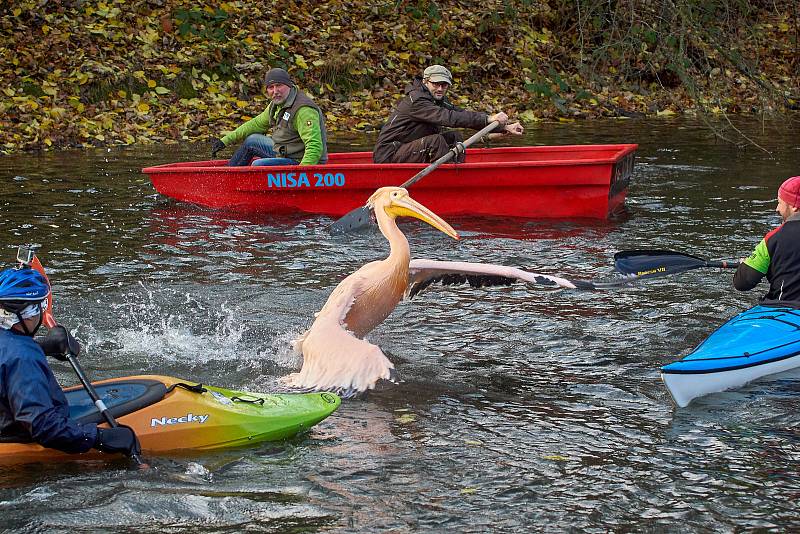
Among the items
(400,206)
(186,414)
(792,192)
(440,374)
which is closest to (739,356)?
(792,192)

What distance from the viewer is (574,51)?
22906 mm

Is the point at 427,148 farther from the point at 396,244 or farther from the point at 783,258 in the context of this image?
the point at 783,258

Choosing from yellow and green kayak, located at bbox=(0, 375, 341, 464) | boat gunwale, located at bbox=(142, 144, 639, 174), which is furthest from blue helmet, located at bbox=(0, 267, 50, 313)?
boat gunwale, located at bbox=(142, 144, 639, 174)

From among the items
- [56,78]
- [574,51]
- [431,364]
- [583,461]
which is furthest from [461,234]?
[574,51]

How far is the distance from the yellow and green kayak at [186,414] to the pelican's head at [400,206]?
1.91 m

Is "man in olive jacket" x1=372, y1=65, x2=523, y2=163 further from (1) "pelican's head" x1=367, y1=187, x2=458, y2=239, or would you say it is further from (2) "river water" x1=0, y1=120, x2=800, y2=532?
(1) "pelican's head" x1=367, y1=187, x2=458, y2=239

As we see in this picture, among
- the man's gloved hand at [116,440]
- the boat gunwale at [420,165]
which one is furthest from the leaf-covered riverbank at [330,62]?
the man's gloved hand at [116,440]

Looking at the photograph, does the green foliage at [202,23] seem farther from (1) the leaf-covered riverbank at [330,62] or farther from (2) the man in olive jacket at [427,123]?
(2) the man in olive jacket at [427,123]

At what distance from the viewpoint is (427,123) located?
12359 millimetres

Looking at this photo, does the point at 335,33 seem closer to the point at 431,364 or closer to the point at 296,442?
the point at 431,364

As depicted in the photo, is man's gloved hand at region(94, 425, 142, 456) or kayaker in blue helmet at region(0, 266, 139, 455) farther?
man's gloved hand at region(94, 425, 142, 456)

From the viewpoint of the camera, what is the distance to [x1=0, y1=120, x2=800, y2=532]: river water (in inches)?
202

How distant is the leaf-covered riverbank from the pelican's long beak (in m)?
8.51

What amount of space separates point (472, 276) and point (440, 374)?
924 mm
